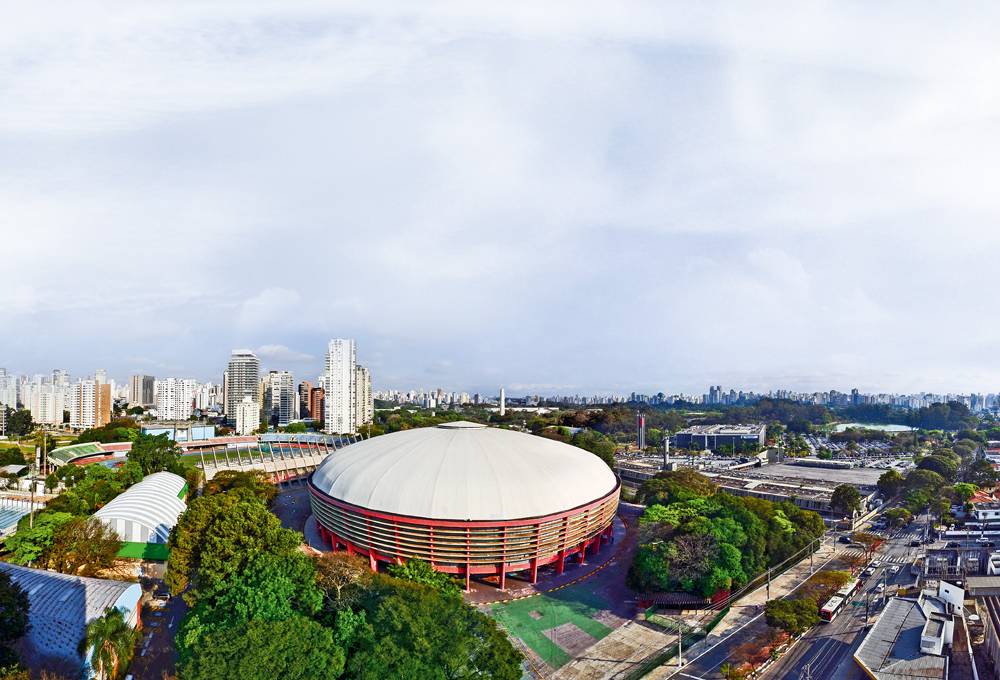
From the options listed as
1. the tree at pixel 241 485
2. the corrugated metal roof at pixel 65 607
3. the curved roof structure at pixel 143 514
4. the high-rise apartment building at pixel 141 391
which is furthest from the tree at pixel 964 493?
the high-rise apartment building at pixel 141 391

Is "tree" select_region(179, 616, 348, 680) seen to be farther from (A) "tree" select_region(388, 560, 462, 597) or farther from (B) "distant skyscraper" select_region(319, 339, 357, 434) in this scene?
(B) "distant skyscraper" select_region(319, 339, 357, 434)

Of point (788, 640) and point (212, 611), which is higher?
point (212, 611)

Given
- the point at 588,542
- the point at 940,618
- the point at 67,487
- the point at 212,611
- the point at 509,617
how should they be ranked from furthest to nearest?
1. the point at 67,487
2. the point at 588,542
3. the point at 509,617
4. the point at 940,618
5. the point at 212,611

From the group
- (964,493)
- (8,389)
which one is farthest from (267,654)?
(8,389)

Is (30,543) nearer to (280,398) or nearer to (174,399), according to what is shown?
(280,398)

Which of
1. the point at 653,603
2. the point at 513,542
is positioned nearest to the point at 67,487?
the point at 513,542

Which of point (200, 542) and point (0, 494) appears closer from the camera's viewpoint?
point (200, 542)

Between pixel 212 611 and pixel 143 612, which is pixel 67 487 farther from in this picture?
pixel 212 611
